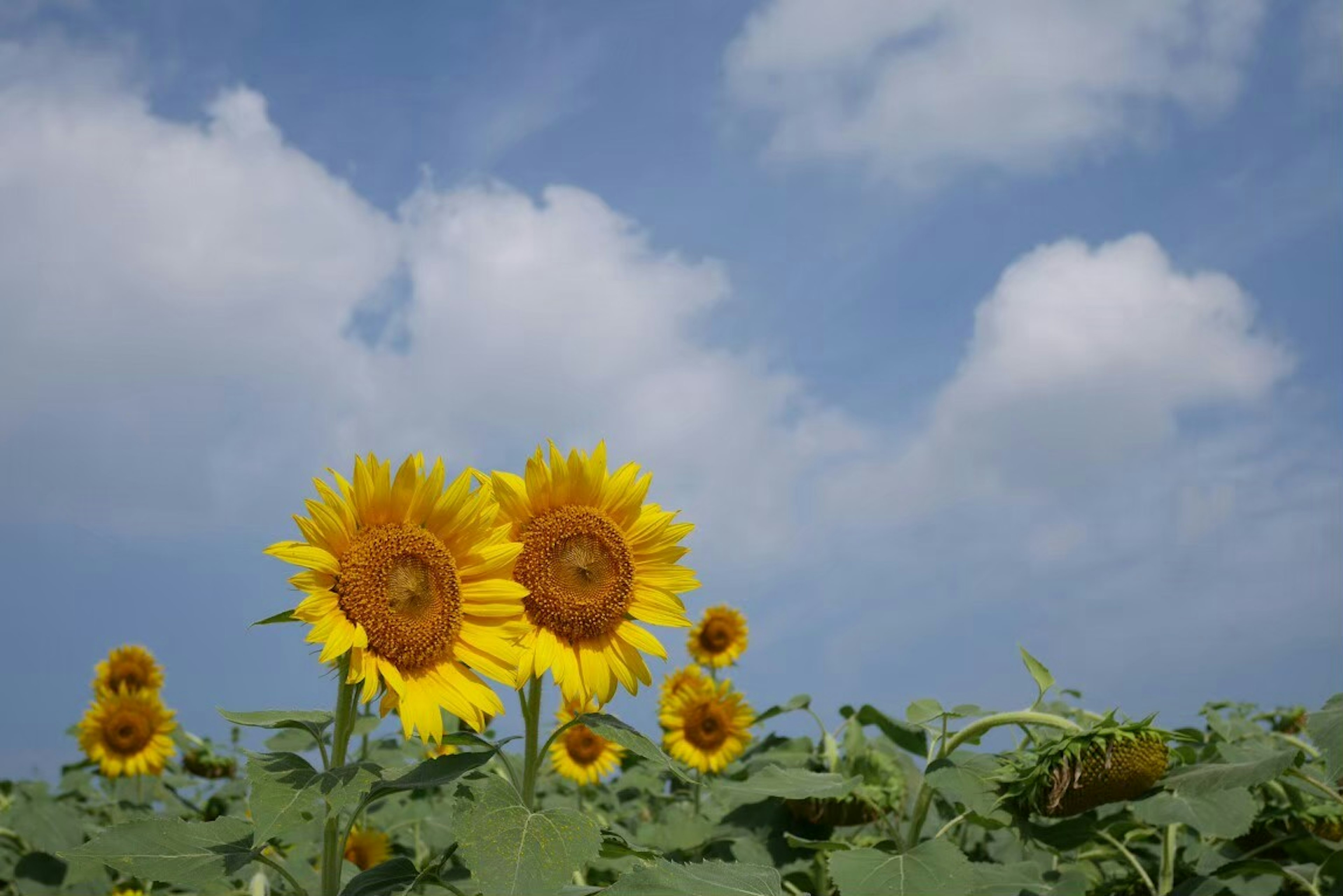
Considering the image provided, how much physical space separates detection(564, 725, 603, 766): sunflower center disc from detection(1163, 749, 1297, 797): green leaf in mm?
3300

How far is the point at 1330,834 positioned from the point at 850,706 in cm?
153

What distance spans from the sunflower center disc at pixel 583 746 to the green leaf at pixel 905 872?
3.38 m

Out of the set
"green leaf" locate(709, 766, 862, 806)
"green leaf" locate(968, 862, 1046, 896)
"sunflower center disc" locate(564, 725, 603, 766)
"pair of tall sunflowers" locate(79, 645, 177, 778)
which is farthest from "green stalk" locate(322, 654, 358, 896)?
"pair of tall sunflowers" locate(79, 645, 177, 778)

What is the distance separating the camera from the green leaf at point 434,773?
6.60 feet

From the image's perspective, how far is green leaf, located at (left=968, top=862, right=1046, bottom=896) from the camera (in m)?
2.92

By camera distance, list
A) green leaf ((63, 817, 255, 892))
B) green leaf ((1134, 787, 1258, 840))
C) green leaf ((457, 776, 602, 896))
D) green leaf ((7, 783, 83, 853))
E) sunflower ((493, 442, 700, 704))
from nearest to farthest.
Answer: green leaf ((457, 776, 602, 896)) → green leaf ((63, 817, 255, 892)) → sunflower ((493, 442, 700, 704)) → green leaf ((1134, 787, 1258, 840)) → green leaf ((7, 783, 83, 853))

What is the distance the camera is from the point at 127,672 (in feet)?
21.5

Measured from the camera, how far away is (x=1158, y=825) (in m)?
3.13

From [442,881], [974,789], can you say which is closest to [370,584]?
[442,881]

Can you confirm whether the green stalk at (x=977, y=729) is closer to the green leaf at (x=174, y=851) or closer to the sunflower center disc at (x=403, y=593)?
the sunflower center disc at (x=403, y=593)

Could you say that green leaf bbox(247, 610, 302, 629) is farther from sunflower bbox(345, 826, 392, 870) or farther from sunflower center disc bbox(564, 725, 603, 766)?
sunflower center disc bbox(564, 725, 603, 766)

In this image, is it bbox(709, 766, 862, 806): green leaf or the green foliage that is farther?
bbox(709, 766, 862, 806): green leaf

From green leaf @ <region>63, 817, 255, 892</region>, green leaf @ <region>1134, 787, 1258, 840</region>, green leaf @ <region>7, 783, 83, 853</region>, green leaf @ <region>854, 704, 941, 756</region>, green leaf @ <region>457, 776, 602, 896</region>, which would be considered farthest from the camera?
green leaf @ <region>7, 783, 83, 853</region>

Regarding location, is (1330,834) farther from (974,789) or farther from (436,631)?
(436,631)
